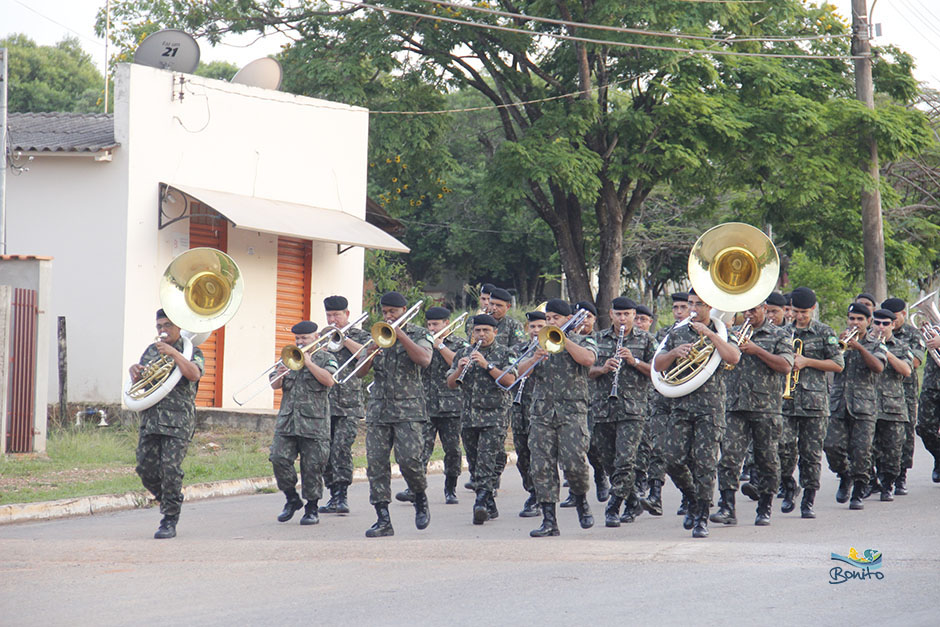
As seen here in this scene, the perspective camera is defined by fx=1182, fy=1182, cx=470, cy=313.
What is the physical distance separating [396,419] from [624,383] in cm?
224

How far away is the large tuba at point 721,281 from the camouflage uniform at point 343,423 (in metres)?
3.04

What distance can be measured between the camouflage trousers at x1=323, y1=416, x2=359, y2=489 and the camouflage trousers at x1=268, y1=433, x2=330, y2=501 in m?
0.80

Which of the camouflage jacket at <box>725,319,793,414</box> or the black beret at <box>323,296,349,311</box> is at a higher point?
the black beret at <box>323,296,349,311</box>

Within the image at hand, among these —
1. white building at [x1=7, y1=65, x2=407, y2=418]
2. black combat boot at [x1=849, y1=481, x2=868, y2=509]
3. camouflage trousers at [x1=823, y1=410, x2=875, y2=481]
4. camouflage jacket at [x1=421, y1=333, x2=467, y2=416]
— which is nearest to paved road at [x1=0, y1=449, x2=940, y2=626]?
black combat boot at [x1=849, y1=481, x2=868, y2=509]

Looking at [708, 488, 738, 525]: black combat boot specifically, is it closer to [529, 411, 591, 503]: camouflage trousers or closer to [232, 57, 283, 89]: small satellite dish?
[529, 411, 591, 503]: camouflage trousers

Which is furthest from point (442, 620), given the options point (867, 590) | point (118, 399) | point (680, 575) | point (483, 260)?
point (483, 260)

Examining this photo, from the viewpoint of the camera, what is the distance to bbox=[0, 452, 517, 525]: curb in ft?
35.4

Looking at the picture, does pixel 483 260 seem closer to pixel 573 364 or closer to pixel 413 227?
pixel 413 227

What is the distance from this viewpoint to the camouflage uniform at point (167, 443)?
9406 millimetres

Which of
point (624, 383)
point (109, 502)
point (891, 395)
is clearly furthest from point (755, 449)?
point (109, 502)

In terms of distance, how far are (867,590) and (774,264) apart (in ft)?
11.0

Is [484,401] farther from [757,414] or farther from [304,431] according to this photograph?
[757,414]

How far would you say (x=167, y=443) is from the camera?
9453 millimetres

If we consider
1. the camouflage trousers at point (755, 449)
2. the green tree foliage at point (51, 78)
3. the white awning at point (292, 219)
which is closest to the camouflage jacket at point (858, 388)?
the camouflage trousers at point (755, 449)
